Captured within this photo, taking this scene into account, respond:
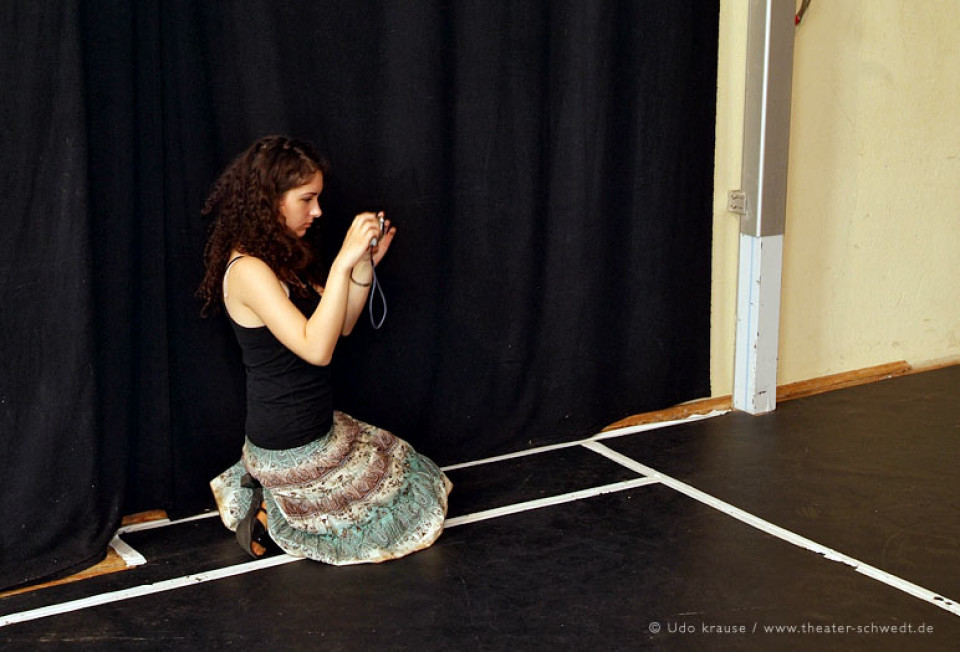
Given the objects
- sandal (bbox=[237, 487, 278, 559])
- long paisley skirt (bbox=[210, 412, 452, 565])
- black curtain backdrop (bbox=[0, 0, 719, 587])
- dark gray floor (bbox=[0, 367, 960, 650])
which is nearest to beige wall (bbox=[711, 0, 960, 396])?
black curtain backdrop (bbox=[0, 0, 719, 587])

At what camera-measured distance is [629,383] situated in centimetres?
388

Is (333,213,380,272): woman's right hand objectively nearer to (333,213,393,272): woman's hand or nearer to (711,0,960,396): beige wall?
(333,213,393,272): woman's hand

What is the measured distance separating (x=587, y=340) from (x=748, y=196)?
85cm

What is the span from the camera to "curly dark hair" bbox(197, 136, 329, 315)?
2736mm

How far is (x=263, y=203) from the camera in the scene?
2.74 meters

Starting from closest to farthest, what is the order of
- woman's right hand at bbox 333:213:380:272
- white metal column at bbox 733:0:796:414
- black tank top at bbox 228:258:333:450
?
woman's right hand at bbox 333:213:380:272
black tank top at bbox 228:258:333:450
white metal column at bbox 733:0:796:414

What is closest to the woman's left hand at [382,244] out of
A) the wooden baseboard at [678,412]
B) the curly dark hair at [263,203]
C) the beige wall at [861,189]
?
the curly dark hair at [263,203]

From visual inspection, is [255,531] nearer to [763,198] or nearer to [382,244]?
[382,244]

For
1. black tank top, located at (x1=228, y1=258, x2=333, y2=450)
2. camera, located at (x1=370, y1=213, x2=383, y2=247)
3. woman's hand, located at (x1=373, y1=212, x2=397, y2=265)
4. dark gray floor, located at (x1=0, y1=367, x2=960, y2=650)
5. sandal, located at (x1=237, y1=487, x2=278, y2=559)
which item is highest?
camera, located at (x1=370, y1=213, x2=383, y2=247)

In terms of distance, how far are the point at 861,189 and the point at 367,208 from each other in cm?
225

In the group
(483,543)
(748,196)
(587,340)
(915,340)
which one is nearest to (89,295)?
(483,543)

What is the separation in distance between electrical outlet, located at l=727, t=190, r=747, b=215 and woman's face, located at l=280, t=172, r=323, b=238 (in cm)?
182

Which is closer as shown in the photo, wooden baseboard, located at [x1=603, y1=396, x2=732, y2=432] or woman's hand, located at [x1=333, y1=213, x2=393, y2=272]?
woman's hand, located at [x1=333, y1=213, x2=393, y2=272]

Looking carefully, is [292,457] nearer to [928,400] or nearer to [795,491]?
[795,491]
